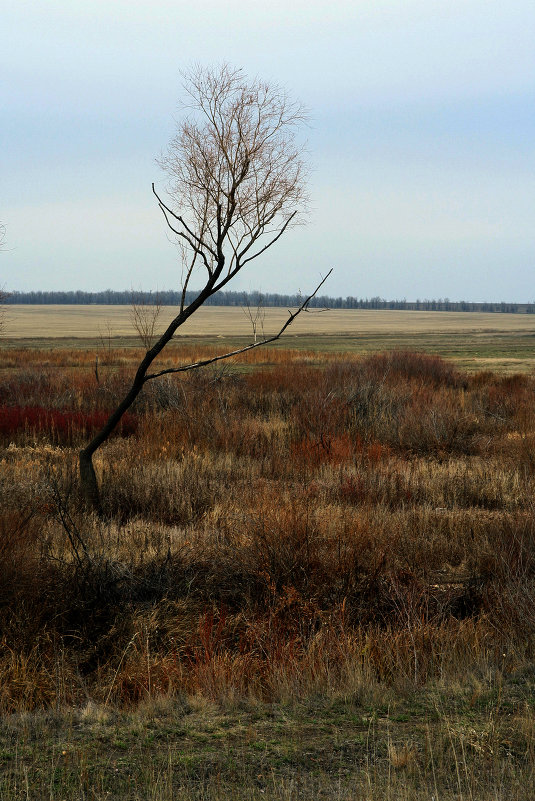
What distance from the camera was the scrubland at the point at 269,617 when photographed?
4.27 m

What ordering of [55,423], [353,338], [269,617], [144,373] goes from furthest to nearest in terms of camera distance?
1. [353,338]
2. [55,423]
3. [144,373]
4. [269,617]

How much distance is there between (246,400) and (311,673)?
15.6m

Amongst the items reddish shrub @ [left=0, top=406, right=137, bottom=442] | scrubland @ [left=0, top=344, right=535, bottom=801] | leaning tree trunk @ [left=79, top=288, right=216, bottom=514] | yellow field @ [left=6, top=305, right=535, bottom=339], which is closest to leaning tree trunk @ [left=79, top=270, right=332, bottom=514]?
leaning tree trunk @ [left=79, top=288, right=216, bottom=514]

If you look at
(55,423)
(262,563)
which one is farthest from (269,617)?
(55,423)

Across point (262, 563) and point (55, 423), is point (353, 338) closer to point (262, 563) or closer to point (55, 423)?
point (55, 423)

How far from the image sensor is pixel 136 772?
13.6 ft

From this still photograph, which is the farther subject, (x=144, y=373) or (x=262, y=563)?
(x=144, y=373)

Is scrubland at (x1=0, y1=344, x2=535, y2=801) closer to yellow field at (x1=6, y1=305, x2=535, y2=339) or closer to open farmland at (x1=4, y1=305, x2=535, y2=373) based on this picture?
open farmland at (x1=4, y1=305, x2=535, y2=373)

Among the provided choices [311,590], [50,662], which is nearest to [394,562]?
[311,590]

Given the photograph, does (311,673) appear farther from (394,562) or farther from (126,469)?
(126,469)

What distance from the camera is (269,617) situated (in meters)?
7.43

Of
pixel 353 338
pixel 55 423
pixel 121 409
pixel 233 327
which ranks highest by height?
pixel 121 409

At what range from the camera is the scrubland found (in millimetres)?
4273

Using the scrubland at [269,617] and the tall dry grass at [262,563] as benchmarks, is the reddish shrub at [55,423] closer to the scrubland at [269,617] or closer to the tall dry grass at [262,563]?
the tall dry grass at [262,563]
